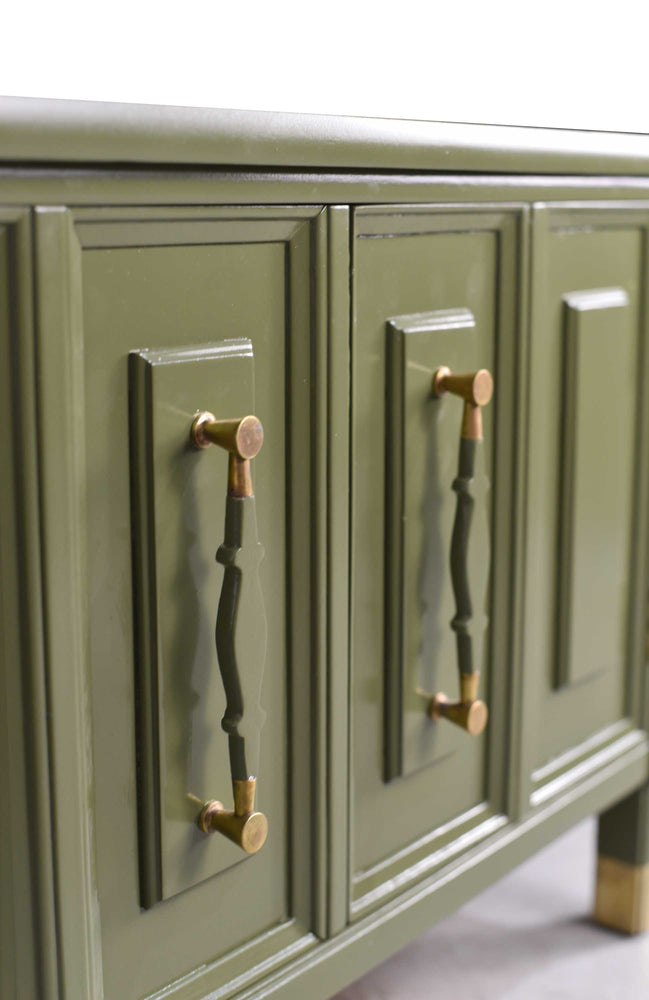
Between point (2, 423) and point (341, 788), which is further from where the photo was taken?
point (341, 788)

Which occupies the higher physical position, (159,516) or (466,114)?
Answer: (466,114)

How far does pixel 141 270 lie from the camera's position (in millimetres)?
592

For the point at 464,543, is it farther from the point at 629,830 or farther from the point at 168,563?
the point at 629,830

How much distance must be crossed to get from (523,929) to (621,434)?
539 mm

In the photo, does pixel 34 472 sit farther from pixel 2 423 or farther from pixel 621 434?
pixel 621 434

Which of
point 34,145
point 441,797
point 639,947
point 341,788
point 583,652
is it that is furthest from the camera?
point 639,947

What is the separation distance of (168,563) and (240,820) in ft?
0.51

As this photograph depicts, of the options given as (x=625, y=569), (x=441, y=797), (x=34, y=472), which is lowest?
(x=441, y=797)

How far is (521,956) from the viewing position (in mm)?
1148

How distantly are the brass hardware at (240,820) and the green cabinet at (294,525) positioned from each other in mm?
10

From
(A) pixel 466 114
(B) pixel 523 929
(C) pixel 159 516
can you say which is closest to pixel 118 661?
(C) pixel 159 516

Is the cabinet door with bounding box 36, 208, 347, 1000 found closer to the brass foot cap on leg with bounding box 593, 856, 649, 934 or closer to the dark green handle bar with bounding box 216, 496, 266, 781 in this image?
the dark green handle bar with bounding box 216, 496, 266, 781

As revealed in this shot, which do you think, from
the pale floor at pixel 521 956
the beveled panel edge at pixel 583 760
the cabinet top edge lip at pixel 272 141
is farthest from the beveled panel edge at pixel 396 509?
the pale floor at pixel 521 956

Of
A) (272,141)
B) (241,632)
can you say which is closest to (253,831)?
(241,632)
